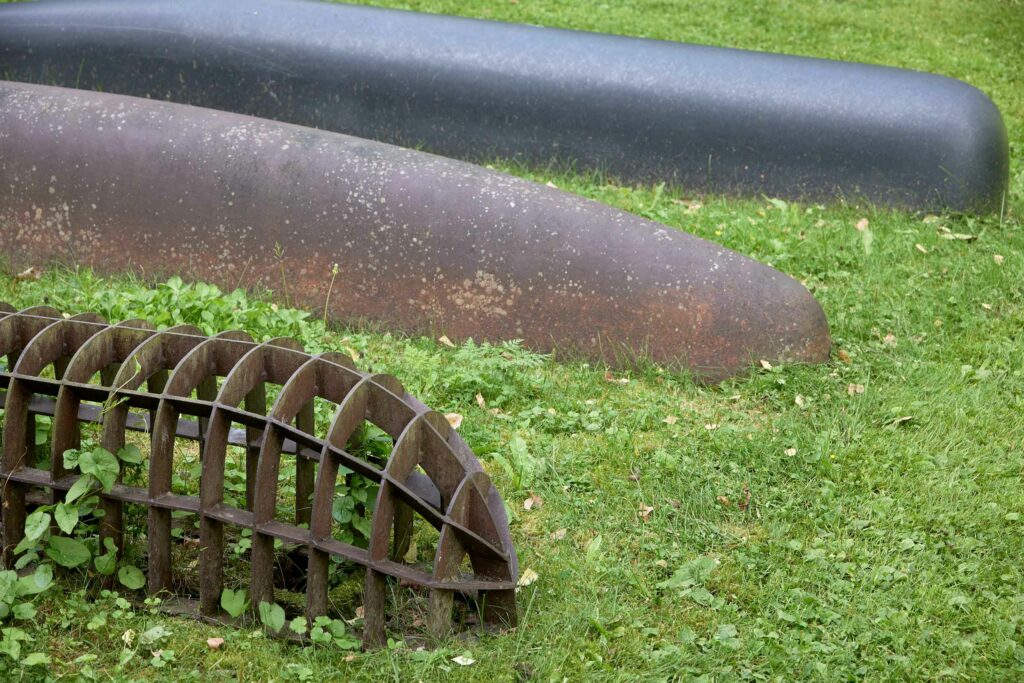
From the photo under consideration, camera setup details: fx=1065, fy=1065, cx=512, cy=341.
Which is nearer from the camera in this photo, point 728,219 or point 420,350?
point 420,350

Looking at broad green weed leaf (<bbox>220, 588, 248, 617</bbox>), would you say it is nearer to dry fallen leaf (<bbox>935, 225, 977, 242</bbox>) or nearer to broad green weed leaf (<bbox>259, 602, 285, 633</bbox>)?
broad green weed leaf (<bbox>259, 602, 285, 633</bbox>)

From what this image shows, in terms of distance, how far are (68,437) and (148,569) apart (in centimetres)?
49

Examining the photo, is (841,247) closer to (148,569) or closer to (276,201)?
(276,201)

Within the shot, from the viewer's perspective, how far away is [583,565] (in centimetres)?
368

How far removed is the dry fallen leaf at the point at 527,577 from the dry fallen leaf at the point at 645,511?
1.80 feet

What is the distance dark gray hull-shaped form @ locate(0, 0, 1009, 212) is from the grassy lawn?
2.40 feet

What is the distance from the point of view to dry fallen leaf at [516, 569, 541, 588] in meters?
3.50

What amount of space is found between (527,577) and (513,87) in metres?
4.38

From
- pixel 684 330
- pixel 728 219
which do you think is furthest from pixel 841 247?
pixel 684 330

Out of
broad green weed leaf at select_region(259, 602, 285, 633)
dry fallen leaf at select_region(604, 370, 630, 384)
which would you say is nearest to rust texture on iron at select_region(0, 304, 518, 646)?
broad green weed leaf at select_region(259, 602, 285, 633)

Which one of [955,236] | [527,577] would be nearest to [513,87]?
[955,236]

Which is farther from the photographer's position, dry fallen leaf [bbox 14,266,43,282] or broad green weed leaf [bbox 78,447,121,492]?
dry fallen leaf [bbox 14,266,43,282]

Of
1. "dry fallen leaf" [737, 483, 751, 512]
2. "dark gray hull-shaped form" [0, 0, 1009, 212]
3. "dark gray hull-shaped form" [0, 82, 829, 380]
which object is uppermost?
"dark gray hull-shaped form" [0, 0, 1009, 212]

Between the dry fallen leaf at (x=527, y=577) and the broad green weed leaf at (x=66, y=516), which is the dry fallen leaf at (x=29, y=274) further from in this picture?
the dry fallen leaf at (x=527, y=577)
